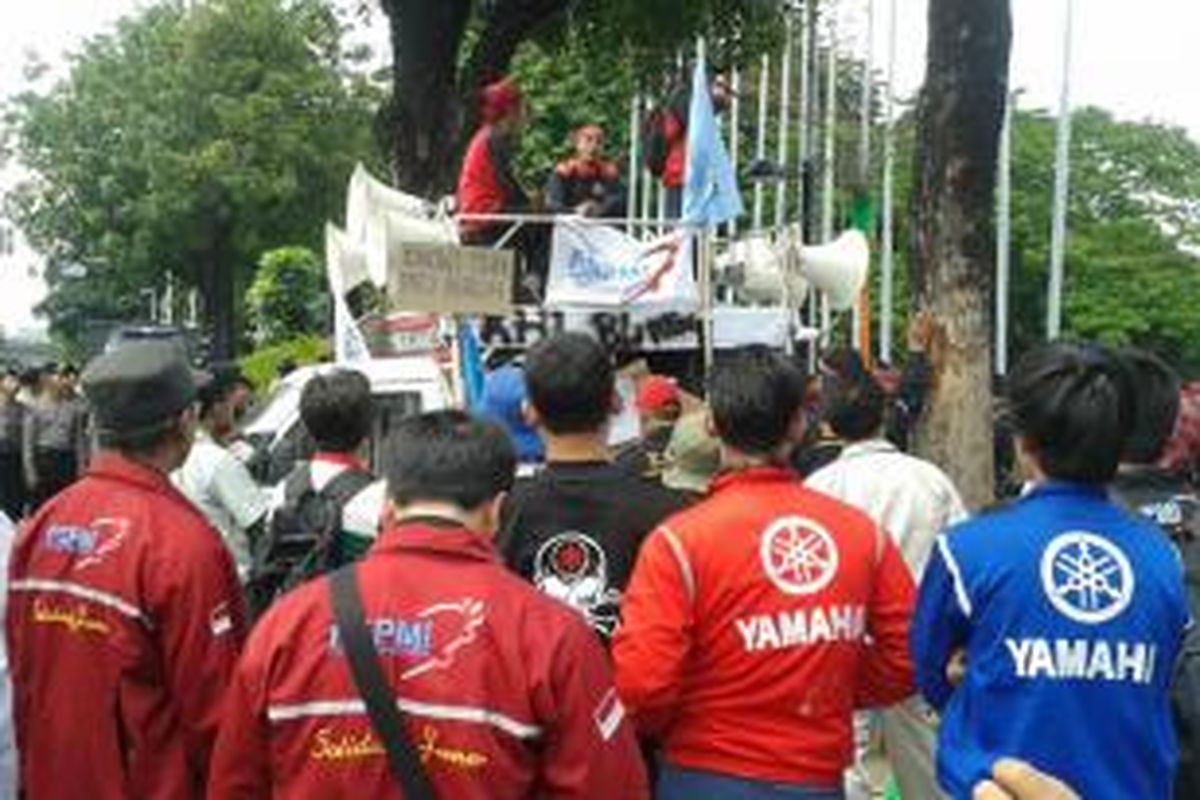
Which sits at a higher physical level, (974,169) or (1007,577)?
(974,169)

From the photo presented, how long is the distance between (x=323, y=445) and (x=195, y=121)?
43919 mm

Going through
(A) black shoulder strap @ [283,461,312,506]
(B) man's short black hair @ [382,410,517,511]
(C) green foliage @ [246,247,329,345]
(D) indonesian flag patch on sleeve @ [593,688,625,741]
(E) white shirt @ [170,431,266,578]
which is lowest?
(C) green foliage @ [246,247,329,345]

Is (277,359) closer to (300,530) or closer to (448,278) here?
(448,278)

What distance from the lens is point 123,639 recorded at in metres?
4.26

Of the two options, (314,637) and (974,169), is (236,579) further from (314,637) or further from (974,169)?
(974,169)

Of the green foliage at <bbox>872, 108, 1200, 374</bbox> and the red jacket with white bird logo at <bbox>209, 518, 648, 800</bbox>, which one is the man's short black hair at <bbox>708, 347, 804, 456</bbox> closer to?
the red jacket with white bird logo at <bbox>209, 518, 648, 800</bbox>

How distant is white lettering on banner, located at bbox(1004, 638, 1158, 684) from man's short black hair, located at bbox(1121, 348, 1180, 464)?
1.68 feet

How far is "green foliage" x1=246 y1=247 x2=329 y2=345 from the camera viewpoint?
41.0 meters

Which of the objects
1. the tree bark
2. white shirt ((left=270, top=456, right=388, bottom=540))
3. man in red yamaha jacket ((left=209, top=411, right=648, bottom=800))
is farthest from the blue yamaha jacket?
the tree bark

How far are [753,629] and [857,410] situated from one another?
249 centimetres

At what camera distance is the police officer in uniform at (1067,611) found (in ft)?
12.3

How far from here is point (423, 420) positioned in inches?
144

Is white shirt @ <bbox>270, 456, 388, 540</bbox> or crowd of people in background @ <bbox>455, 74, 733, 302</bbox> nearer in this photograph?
white shirt @ <bbox>270, 456, 388, 540</bbox>

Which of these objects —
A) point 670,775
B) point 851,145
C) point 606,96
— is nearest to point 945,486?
point 670,775
